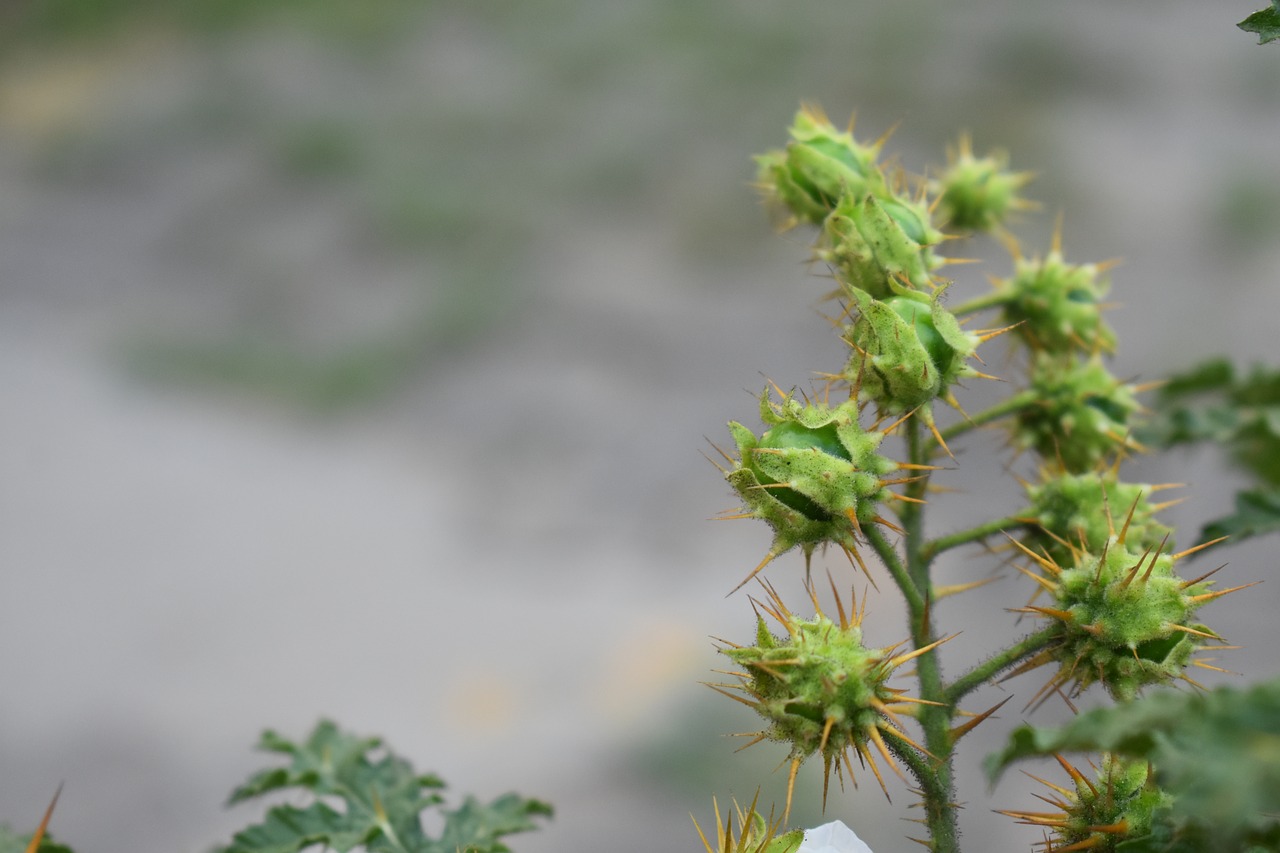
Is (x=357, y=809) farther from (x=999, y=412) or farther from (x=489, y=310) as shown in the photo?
(x=489, y=310)

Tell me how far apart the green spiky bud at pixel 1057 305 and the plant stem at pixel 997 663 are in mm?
395

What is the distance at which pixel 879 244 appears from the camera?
117 cm

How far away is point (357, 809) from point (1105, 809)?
73cm

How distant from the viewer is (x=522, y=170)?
6.55 m

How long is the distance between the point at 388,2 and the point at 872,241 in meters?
7.07

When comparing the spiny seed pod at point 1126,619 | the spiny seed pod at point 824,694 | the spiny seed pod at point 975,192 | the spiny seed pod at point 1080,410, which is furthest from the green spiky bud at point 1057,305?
the spiny seed pod at point 824,694

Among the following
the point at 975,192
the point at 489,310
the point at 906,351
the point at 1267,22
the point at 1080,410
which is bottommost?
the point at 906,351

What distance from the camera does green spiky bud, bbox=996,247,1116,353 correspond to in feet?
4.50

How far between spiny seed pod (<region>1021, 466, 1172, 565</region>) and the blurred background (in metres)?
2.49

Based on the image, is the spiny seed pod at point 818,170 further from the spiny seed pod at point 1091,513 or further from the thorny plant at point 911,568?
the spiny seed pod at point 1091,513

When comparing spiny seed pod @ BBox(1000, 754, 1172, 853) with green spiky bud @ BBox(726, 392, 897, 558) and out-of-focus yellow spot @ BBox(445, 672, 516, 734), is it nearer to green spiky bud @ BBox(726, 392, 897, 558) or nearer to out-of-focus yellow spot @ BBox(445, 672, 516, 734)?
green spiky bud @ BBox(726, 392, 897, 558)

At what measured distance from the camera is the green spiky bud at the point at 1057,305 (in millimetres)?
1372

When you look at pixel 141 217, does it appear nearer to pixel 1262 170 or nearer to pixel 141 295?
pixel 141 295

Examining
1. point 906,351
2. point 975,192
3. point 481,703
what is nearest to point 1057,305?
point 975,192
